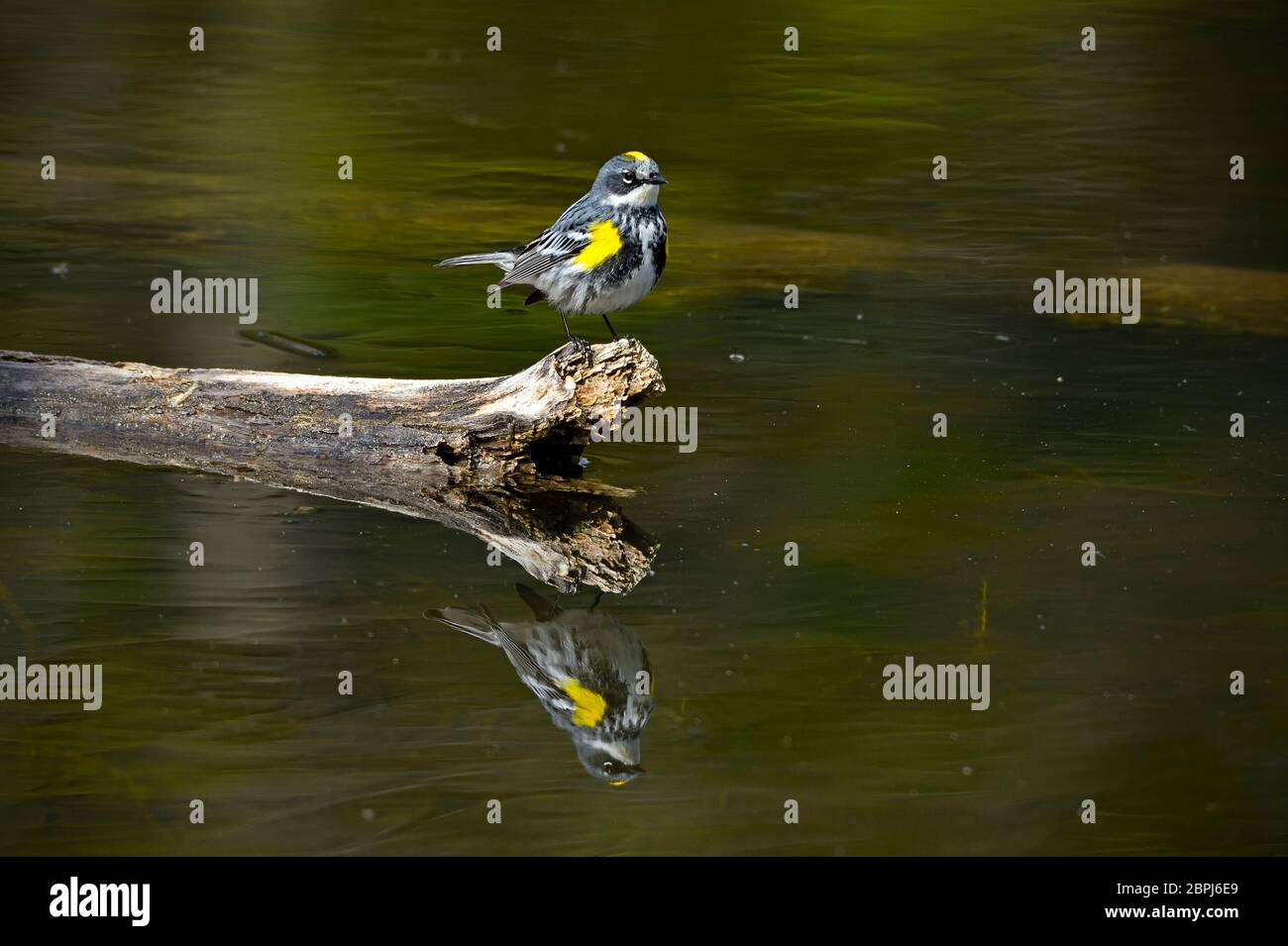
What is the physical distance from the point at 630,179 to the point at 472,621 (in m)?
2.00

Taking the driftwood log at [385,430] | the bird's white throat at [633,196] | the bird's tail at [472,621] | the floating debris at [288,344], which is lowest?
the bird's tail at [472,621]

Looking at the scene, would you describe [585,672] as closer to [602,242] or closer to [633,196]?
[602,242]

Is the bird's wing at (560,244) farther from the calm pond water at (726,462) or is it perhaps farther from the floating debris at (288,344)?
the floating debris at (288,344)

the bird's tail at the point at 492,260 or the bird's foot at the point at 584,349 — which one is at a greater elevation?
the bird's tail at the point at 492,260

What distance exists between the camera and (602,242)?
670 centimetres

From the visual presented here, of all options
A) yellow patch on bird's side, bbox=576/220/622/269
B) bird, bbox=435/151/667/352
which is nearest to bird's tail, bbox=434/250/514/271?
bird, bbox=435/151/667/352

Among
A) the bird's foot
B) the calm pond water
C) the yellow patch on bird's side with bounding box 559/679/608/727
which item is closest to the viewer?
the calm pond water

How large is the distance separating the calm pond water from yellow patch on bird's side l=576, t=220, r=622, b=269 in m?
0.99

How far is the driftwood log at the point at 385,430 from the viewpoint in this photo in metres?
6.68

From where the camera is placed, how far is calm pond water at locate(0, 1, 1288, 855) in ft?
15.1

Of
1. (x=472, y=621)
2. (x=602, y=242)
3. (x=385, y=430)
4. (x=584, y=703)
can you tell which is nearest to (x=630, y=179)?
(x=602, y=242)

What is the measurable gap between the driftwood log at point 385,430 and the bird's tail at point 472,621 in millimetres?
712

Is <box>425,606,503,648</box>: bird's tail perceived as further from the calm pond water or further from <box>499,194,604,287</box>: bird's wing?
<box>499,194,604,287</box>: bird's wing

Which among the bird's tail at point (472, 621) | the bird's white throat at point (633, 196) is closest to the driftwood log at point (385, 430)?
the bird's white throat at point (633, 196)
